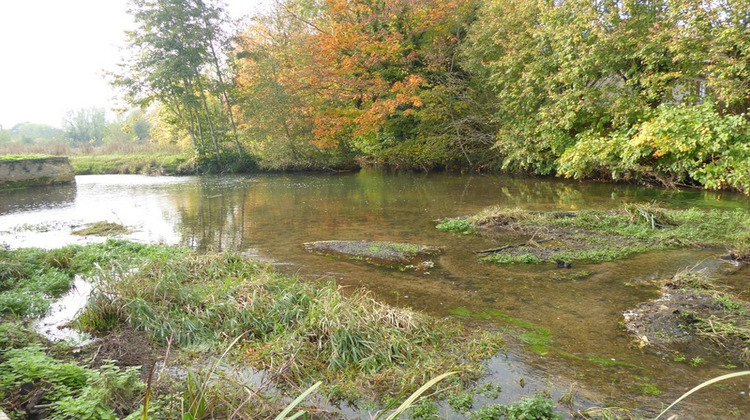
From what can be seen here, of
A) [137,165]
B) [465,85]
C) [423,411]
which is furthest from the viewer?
[137,165]

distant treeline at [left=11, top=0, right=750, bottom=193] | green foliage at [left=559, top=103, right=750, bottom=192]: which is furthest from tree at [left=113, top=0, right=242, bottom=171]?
green foliage at [left=559, top=103, right=750, bottom=192]

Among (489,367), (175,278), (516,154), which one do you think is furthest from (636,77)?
(175,278)

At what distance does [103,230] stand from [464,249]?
8.24 m

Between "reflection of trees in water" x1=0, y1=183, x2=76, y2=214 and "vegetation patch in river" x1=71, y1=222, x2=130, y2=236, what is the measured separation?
18.4 ft

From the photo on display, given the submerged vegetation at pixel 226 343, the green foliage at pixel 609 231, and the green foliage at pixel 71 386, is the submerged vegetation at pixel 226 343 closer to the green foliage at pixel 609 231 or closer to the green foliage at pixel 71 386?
the green foliage at pixel 71 386

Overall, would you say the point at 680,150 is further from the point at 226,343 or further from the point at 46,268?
the point at 46,268

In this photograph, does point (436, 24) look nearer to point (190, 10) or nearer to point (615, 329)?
point (190, 10)

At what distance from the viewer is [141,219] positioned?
11812 mm

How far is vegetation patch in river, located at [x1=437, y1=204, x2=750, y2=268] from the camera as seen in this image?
7109 millimetres

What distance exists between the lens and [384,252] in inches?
303

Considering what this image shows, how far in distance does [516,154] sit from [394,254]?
11910mm

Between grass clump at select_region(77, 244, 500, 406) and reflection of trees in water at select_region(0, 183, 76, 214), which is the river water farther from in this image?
grass clump at select_region(77, 244, 500, 406)

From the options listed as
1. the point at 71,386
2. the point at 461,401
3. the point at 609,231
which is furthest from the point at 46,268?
the point at 609,231

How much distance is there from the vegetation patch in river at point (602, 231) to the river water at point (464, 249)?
1.27 ft
